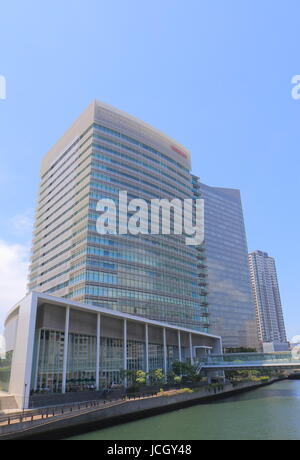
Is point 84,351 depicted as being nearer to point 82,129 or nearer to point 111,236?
point 111,236

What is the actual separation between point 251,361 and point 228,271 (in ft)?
294

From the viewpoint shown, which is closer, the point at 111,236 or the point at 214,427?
the point at 214,427

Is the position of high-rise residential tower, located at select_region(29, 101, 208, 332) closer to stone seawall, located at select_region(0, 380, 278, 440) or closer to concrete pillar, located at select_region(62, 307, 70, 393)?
concrete pillar, located at select_region(62, 307, 70, 393)

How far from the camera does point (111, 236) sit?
294ft

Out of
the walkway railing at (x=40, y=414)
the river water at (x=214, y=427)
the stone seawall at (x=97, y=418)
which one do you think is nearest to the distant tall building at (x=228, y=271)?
the stone seawall at (x=97, y=418)

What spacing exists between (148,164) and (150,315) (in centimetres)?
5003

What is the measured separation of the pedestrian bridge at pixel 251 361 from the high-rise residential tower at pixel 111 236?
20.5 metres

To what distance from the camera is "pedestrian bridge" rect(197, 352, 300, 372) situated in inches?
2717

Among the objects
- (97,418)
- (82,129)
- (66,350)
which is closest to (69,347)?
(66,350)

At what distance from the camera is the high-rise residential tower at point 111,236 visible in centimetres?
8638
